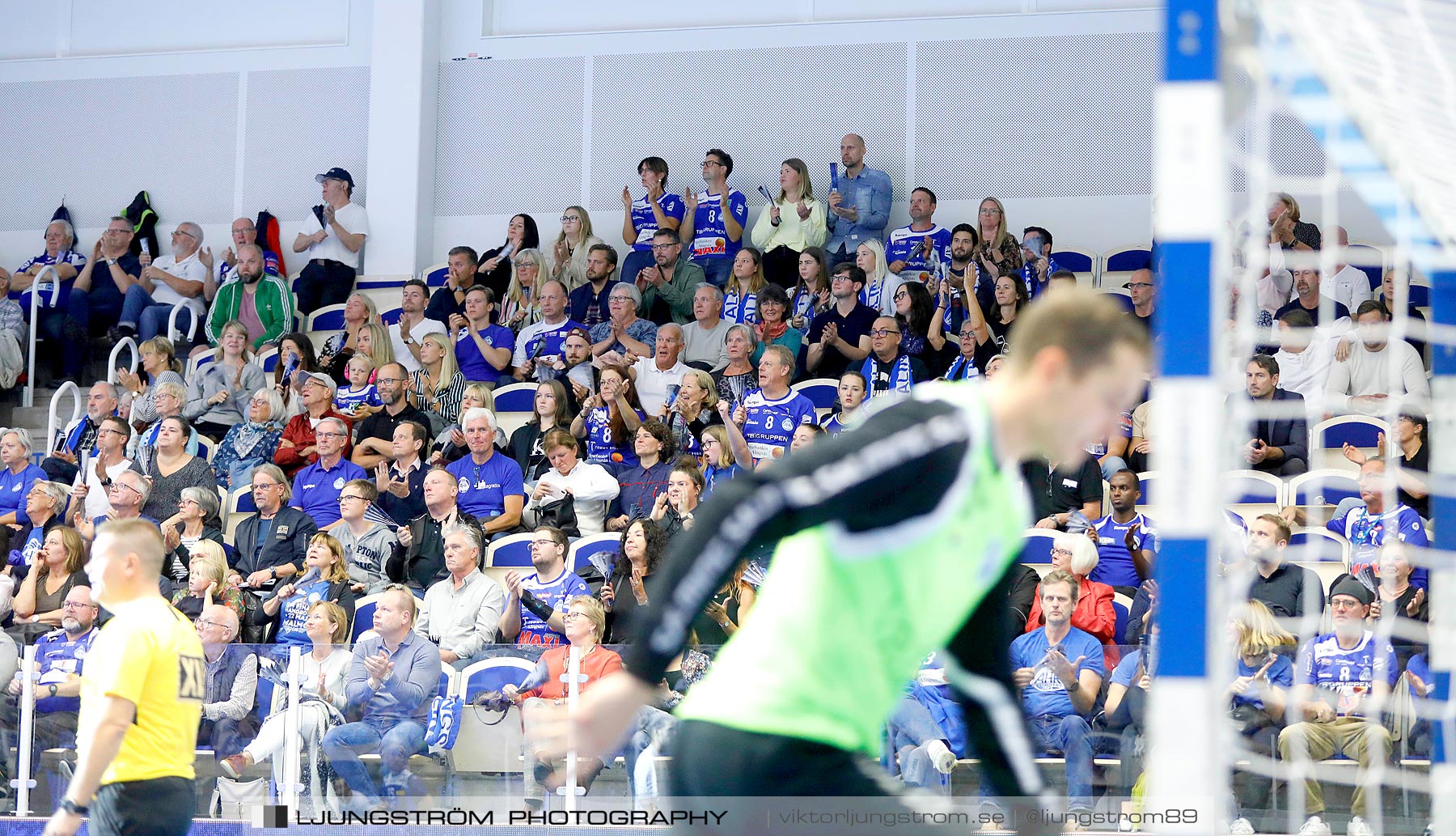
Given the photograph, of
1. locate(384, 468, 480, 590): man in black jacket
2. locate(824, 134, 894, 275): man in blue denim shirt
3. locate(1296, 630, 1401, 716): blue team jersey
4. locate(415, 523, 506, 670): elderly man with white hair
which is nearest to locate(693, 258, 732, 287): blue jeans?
locate(824, 134, 894, 275): man in blue denim shirt

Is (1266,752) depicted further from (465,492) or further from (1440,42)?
(465,492)

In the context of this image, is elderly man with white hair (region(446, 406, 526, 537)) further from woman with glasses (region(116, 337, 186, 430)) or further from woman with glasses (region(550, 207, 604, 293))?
woman with glasses (region(550, 207, 604, 293))

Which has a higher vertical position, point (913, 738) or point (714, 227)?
point (714, 227)

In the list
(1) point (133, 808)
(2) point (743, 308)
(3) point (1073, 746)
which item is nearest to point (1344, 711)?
(3) point (1073, 746)

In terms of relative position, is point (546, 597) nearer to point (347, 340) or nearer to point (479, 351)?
point (479, 351)

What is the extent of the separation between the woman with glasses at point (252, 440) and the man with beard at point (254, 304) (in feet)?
6.15

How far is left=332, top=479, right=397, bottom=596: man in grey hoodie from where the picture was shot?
873cm

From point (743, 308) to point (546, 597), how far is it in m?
3.97

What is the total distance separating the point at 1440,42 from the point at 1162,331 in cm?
187

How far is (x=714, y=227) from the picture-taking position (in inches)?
488

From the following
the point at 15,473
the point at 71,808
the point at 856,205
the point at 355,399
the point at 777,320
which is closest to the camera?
the point at 71,808

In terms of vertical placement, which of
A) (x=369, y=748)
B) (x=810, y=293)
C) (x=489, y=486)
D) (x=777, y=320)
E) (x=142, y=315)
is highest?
(x=810, y=293)

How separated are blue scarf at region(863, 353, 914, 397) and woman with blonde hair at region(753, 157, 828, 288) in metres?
2.15

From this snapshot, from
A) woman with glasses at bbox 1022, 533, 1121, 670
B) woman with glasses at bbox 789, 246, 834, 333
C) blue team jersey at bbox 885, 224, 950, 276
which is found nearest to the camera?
woman with glasses at bbox 1022, 533, 1121, 670
